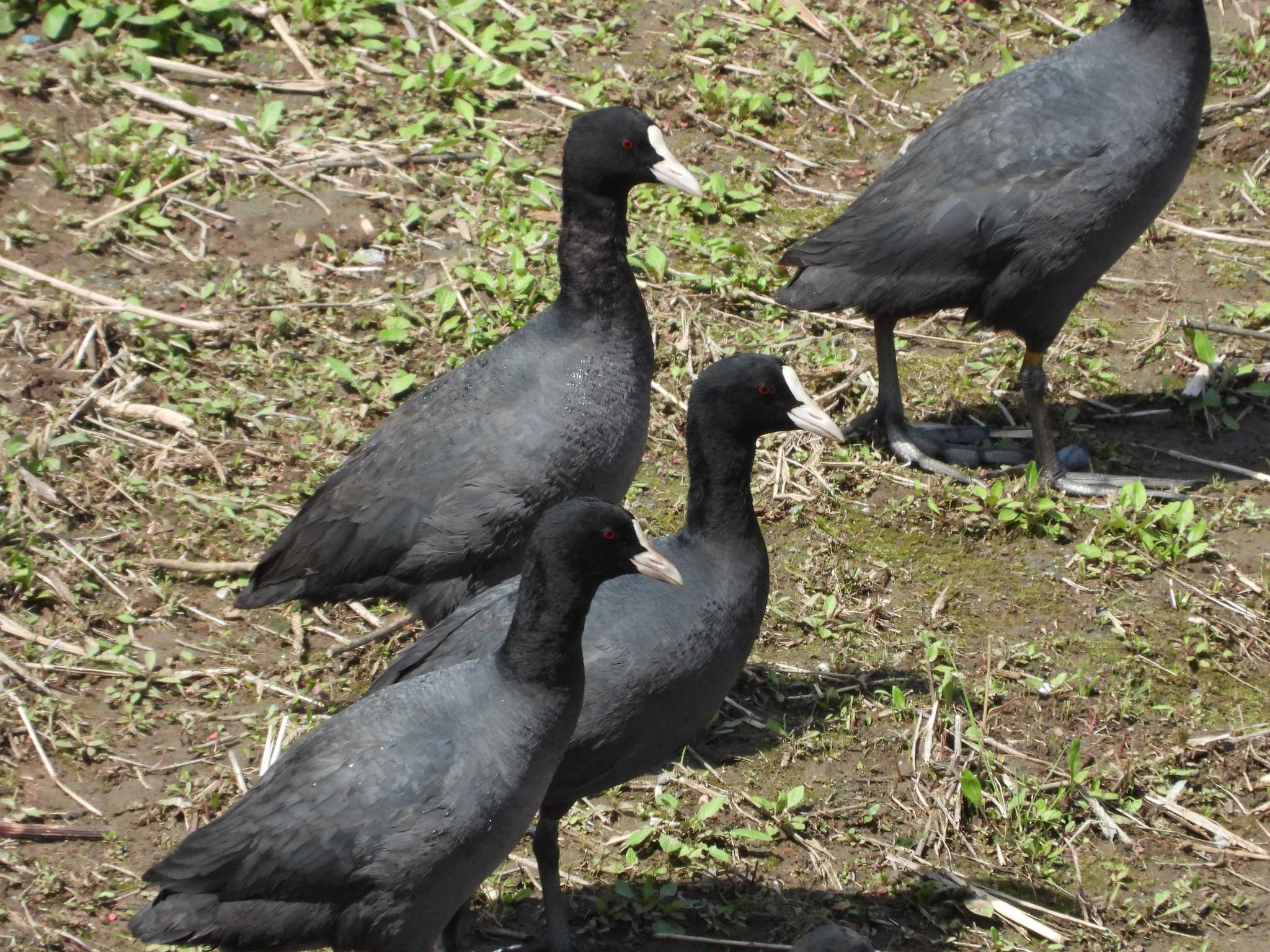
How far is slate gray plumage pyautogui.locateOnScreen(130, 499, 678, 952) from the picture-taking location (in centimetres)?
378

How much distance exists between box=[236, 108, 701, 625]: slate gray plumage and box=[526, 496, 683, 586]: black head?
1.00 m

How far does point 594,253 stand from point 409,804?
7.39 ft

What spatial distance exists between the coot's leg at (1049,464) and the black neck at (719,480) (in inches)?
81.7

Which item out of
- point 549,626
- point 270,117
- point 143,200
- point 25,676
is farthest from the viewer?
point 270,117

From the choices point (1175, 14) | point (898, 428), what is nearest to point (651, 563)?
point (898, 428)

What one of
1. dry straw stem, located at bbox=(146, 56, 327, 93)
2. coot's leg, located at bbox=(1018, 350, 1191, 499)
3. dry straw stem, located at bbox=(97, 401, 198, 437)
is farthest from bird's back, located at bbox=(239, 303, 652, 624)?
dry straw stem, located at bbox=(146, 56, 327, 93)

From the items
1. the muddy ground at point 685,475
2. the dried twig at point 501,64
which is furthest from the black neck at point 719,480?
the dried twig at point 501,64

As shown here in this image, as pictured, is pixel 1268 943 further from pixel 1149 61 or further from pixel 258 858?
pixel 1149 61

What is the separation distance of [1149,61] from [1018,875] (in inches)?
135

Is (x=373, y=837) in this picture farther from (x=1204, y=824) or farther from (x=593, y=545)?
(x=1204, y=824)

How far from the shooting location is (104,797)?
188 inches

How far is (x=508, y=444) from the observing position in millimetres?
4996

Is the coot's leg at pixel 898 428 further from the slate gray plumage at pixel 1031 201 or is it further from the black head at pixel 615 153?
the black head at pixel 615 153

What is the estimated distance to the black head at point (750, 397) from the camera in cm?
468
